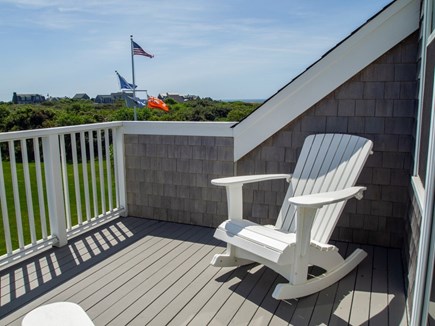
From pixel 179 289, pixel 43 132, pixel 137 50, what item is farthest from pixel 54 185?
pixel 137 50

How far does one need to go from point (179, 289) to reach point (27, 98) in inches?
1124

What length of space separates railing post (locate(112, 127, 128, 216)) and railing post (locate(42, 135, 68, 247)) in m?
0.89

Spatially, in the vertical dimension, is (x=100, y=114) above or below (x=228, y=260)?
above

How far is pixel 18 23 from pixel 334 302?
20655mm

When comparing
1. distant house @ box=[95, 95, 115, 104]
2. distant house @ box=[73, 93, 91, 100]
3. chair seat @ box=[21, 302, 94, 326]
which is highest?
distant house @ box=[73, 93, 91, 100]

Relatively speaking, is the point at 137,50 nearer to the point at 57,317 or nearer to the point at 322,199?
the point at 322,199

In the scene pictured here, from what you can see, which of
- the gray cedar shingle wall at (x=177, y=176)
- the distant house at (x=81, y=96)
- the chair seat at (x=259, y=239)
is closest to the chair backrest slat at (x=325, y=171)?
the chair seat at (x=259, y=239)

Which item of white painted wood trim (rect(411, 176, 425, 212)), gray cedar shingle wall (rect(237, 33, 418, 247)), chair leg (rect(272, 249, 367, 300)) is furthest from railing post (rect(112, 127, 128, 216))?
white painted wood trim (rect(411, 176, 425, 212))

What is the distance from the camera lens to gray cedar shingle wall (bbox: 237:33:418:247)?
119 inches

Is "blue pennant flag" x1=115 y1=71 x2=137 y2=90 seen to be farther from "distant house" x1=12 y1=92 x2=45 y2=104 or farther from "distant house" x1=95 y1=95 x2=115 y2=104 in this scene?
"distant house" x1=12 y1=92 x2=45 y2=104

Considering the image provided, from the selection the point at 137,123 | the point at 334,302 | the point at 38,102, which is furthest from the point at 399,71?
the point at 38,102

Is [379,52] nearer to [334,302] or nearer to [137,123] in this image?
[334,302]

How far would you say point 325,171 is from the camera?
9.70ft

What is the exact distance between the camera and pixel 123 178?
4.13m
